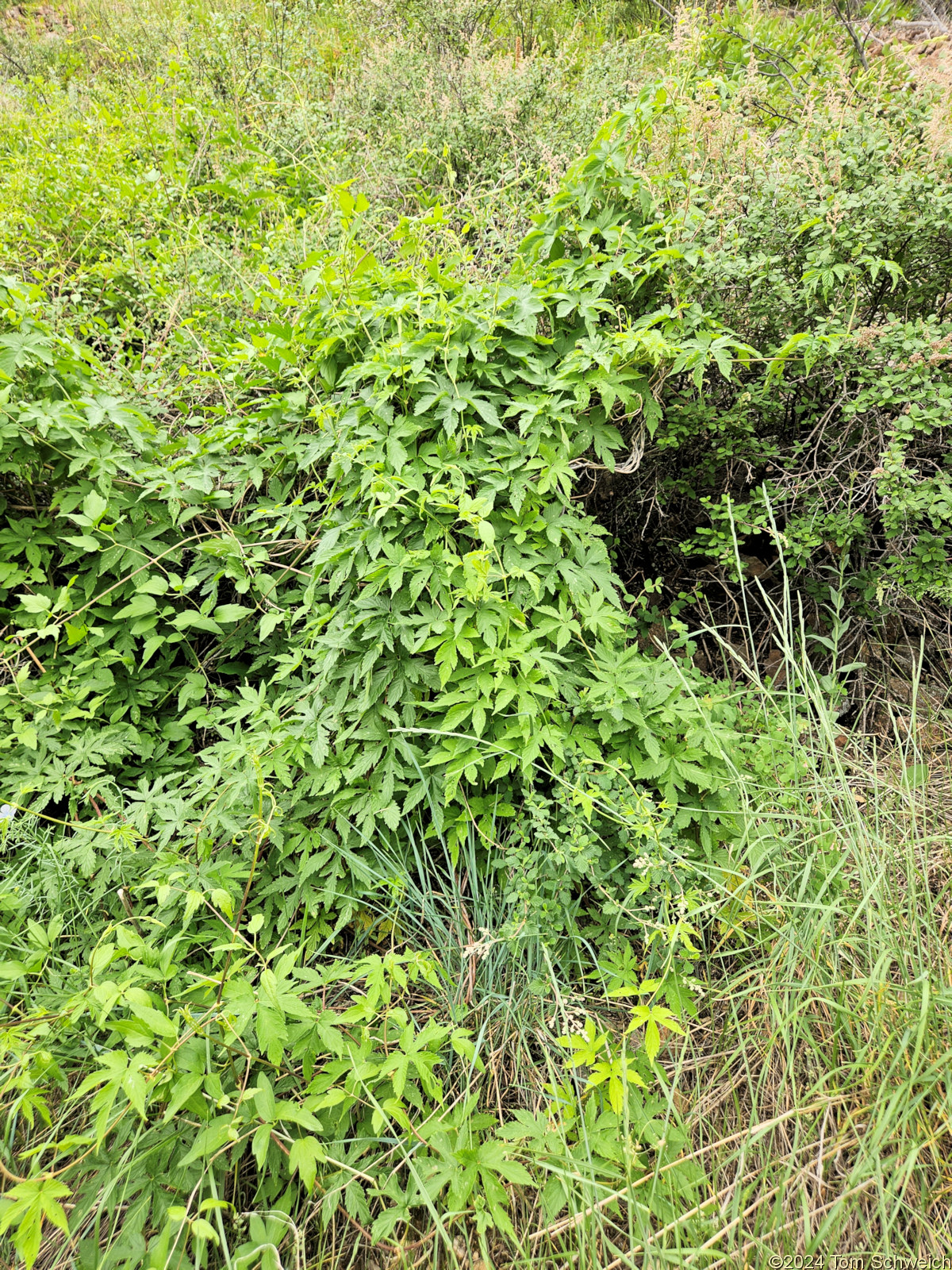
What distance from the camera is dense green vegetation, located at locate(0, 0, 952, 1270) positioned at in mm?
1467

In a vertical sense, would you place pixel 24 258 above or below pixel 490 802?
above

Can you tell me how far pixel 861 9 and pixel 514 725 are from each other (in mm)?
5598

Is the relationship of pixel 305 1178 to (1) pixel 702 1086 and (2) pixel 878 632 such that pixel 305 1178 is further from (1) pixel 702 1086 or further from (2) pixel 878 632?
(2) pixel 878 632

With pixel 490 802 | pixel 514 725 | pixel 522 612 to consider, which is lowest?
pixel 490 802

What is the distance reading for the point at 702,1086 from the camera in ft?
5.56

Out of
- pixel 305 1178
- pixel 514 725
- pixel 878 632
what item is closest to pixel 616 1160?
pixel 305 1178

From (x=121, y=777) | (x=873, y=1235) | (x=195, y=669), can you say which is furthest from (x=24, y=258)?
(x=873, y=1235)

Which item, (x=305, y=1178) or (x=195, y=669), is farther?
(x=195, y=669)

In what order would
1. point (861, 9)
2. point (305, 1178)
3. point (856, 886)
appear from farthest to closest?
point (861, 9) < point (856, 886) < point (305, 1178)

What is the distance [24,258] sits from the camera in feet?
12.6

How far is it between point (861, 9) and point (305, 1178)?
21.9 feet

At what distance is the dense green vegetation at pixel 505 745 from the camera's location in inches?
57.7

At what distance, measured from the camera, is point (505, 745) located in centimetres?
193

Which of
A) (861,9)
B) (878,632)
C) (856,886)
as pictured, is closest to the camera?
(856,886)
